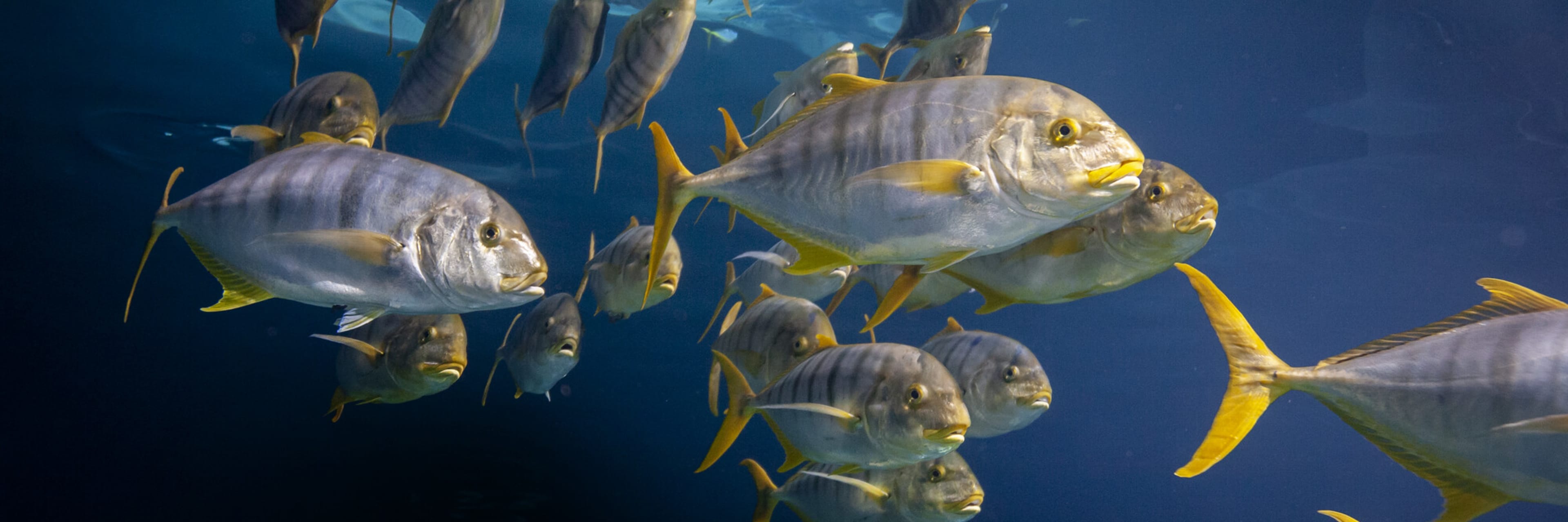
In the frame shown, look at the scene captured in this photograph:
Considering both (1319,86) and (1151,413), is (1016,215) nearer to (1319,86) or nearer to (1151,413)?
(1319,86)

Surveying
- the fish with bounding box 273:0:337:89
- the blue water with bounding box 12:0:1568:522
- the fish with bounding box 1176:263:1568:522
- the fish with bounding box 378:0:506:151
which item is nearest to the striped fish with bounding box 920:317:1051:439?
the fish with bounding box 1176:263:1568:522

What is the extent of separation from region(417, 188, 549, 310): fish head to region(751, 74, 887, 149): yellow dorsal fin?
0.72 meters

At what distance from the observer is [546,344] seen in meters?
4.56

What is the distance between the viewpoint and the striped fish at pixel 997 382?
3455 millimetres

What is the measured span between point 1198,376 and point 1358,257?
2083 centimetres

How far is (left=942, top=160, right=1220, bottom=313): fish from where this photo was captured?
2.22 metres

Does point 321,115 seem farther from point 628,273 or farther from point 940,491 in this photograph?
point 940,491

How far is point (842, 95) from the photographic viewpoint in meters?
1.92

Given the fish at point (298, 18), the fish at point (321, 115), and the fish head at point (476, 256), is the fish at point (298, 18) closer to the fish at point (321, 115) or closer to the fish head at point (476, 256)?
the fish at point (321, 115)

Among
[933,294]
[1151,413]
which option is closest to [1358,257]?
[933,294]

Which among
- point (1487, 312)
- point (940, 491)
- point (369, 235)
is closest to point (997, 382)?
point (940, 491)

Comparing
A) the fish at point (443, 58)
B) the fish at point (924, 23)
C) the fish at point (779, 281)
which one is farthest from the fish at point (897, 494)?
the fish at point (443, 58)

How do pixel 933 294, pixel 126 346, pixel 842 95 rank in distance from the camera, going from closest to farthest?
pixel 842 95
pixel 933 294
pixel 126 346

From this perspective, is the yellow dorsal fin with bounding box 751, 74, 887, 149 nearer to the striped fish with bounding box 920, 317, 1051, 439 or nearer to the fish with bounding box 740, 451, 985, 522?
the striped fish with bounding box 920, 317, 1051, 439
